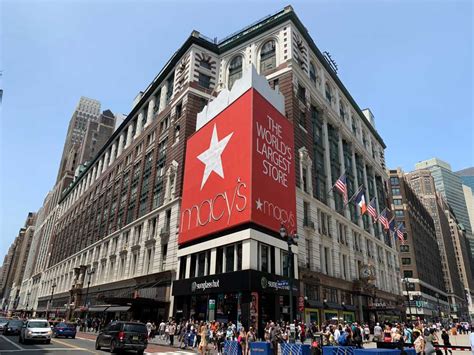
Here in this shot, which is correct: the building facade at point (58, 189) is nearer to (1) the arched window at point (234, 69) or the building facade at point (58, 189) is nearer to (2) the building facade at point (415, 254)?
(1) the arched window at point (234, 69)

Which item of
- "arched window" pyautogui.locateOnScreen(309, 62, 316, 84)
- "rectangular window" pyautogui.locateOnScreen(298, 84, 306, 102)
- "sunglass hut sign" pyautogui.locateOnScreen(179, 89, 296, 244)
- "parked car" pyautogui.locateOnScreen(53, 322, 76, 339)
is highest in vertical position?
"arched window" pyautogui.locateOnScreen(309, 62, 316, 84)

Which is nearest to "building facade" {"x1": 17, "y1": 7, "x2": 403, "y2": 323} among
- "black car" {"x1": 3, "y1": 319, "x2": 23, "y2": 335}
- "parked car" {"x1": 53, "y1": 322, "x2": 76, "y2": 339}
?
"parked car" {"x1": 53, "y1": 322, "x2": 76, "y2": 339}

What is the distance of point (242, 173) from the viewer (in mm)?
34781

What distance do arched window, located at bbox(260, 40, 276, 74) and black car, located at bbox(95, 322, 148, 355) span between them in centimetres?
3862

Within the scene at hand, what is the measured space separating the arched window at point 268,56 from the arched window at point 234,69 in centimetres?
372

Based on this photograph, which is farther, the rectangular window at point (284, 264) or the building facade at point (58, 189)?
the building facade at point (58, 189)

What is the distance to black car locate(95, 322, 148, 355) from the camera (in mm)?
20519

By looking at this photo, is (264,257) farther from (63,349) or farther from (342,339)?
(63,349)

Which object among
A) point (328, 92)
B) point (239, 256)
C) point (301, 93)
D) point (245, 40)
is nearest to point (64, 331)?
point (239, 256)

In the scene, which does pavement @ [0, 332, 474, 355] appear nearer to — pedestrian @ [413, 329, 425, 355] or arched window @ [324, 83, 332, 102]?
pedestrian @ [413, 329, 425, 355]

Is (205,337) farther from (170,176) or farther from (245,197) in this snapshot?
(170,176)

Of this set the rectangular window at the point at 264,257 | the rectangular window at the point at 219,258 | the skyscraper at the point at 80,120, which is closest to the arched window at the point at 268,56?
the rectangular window at the point at 264,257

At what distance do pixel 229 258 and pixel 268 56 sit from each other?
3056 centimetres

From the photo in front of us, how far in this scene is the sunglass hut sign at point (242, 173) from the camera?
34.2 metres
